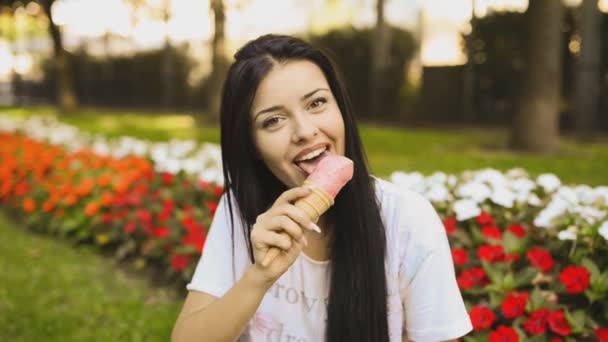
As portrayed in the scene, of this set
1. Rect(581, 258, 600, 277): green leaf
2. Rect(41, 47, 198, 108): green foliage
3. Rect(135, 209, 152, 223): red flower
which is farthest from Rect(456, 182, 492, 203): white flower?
Rect(41, 47, 198, 108): green foliage

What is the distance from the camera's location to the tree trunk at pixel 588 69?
31.3ft

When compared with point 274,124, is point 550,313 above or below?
below

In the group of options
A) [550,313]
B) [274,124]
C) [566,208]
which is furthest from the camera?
[566,208]

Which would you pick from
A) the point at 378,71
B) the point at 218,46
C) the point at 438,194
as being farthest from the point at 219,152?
the point at 378,71

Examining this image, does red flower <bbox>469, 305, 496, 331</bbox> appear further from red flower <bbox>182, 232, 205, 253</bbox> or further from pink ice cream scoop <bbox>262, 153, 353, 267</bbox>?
red flower <bbox>182, 232, 205, 253</bbox>

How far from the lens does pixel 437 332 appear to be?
1.69m

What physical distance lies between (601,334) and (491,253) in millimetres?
Result: 530

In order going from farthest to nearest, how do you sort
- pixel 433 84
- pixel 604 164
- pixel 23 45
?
pixel 23 45 < pixel 433 84 < pixel 604 164

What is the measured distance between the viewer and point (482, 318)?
2332mm

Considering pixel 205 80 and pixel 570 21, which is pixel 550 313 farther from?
pixel 205 80

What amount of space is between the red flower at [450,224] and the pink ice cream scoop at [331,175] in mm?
1416

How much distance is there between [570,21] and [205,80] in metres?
10.5

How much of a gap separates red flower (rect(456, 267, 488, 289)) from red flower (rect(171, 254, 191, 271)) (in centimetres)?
168

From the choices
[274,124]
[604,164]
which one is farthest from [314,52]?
[604,164]
